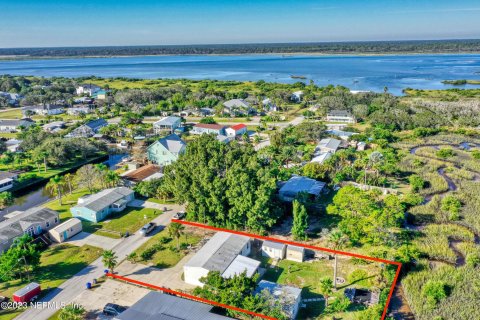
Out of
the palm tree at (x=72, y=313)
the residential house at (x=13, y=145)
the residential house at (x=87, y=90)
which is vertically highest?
the residential house at (x=87, y=90)

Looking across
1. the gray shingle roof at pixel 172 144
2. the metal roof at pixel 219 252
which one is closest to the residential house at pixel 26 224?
the metal roof at pixel 219 252

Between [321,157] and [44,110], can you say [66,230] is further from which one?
[44,110]

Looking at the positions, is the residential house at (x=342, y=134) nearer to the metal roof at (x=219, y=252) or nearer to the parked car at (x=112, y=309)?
the metal roof at (x=219, y=252)

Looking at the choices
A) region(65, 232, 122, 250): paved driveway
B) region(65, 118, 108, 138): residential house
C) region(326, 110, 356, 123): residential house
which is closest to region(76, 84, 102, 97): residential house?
region(65, 118, 108, 138): residential house

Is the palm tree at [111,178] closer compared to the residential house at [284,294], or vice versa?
the residential house at [284,294]

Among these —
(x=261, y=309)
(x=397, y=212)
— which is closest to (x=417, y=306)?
(x=397, y=212)

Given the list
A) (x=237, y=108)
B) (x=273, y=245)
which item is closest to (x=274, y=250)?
(x=273, y=245)
